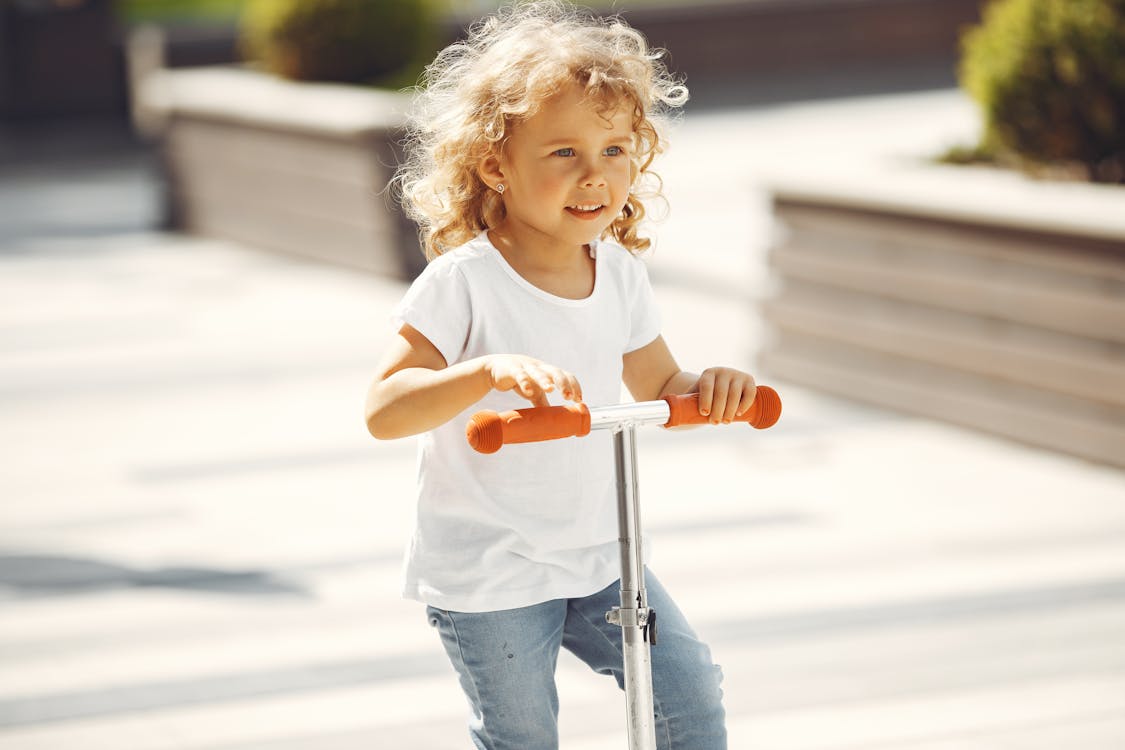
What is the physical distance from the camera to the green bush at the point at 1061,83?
5.82 metres

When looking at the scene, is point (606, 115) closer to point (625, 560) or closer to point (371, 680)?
point (625, 560)

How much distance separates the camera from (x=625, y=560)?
2.30 meters

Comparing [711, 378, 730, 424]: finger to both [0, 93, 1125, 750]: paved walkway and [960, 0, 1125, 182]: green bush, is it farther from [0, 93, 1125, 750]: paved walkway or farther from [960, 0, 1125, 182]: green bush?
[960, 0, 1125, 182]: green bush

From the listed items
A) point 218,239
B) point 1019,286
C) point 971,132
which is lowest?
point 1019,286

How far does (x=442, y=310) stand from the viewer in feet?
8.05

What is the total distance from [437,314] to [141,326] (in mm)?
6193

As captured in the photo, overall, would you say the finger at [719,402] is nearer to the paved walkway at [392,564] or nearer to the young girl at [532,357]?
the young girl at [532,357]

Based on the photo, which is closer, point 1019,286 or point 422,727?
point 422,727

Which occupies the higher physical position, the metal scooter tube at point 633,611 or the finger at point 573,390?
the finger at point 573,390

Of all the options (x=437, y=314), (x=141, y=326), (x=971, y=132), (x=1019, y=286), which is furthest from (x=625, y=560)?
(x=971, y=132)

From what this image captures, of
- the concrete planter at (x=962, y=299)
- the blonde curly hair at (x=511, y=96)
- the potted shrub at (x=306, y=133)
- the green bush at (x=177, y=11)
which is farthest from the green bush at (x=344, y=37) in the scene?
the green bush at (x=177, y=11)

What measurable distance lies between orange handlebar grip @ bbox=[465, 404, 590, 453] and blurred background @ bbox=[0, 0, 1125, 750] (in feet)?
2.31

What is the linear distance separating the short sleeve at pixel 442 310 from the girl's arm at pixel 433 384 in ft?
0.05

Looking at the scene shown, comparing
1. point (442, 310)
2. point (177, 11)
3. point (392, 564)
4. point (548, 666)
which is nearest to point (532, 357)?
point (442, 310)
